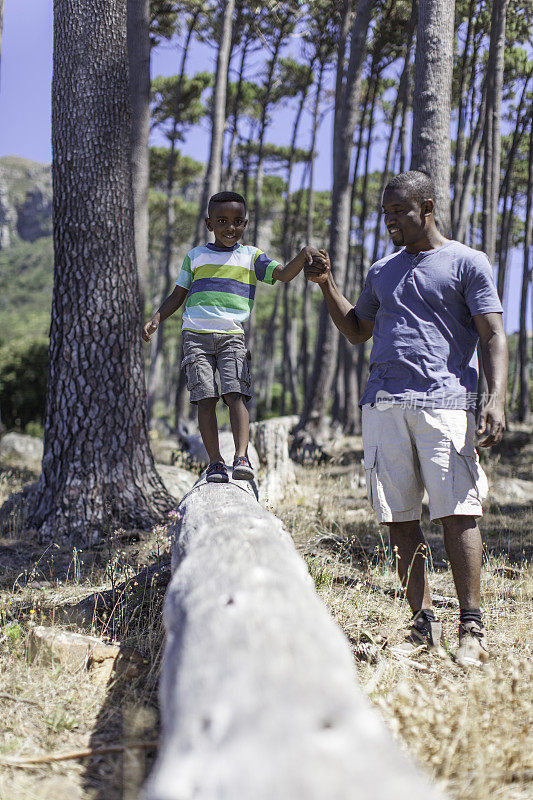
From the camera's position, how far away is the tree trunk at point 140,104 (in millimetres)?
7387

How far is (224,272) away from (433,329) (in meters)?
1.38

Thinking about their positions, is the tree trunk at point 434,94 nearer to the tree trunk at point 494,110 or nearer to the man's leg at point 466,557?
the man's leg at point 466,557

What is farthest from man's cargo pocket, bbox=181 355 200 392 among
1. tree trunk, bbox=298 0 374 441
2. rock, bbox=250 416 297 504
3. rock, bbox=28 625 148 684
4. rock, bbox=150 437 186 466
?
tree trunk, bbox=298 0 374 441

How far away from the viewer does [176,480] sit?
598cm

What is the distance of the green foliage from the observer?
16.5 metres

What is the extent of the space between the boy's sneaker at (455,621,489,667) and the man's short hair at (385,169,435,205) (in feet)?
6.38

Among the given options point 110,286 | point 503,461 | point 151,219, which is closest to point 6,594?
point 110,286

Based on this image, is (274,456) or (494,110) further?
(494,110)

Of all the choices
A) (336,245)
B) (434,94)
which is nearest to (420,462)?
(434,94)

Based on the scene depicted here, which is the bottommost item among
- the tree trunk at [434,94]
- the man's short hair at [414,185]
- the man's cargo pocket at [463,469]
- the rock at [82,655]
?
the rock at [82,655]

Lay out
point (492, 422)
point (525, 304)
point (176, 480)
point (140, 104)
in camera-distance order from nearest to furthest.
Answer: point (492, 422) → point (176, 480) → point (140, 104) → point (525, 304)

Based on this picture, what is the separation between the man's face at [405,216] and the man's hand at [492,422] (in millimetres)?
850

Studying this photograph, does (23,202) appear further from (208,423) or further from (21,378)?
(208,423)

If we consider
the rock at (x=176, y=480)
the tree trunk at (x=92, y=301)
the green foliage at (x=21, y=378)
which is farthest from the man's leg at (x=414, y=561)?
the green foliage at (x=21, y=378)
